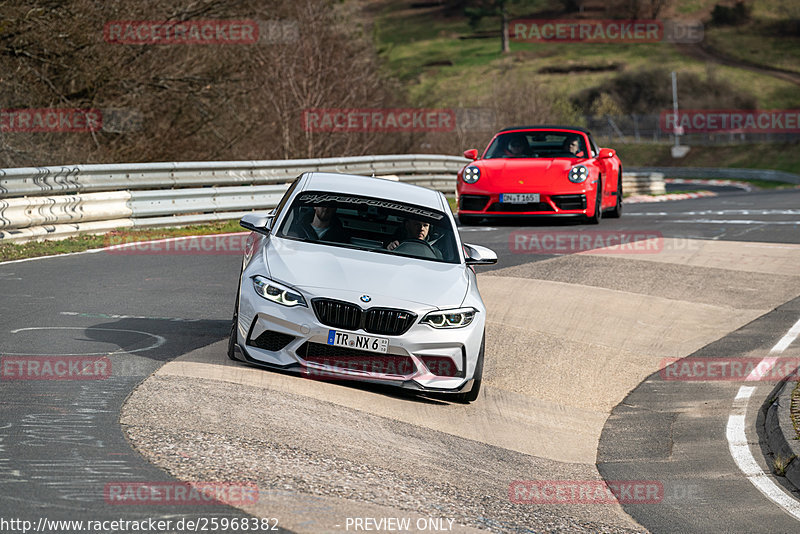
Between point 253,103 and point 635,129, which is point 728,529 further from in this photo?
point 635,129

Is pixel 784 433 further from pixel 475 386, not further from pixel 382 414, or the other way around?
pixel 382 414

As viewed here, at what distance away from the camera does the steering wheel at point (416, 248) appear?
8.46 m

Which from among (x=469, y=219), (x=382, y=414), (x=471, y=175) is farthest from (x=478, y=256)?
(x=469, y=219)

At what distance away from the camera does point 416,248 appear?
8516 millimetres

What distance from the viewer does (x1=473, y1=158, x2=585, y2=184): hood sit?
16.3m

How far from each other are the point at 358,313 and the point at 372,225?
5.31 feet

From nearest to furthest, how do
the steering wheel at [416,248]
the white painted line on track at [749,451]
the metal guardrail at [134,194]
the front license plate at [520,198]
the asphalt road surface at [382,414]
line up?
1. the asphalt road surface at [382,414]
2. the white painted line on track at [749,451]
3. the steering wheel at [416,248]
4. the metal guardrail at [134,194]
5. the front license plate at [520,198]

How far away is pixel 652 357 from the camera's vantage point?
1065 cm

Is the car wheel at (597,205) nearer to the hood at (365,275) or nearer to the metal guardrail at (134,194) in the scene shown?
the metal guardrail at (134,194)

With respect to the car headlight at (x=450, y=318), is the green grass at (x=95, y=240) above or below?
below

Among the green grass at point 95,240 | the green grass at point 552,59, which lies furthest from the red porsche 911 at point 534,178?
the green grass at point 552,59

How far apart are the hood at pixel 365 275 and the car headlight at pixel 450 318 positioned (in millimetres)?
58

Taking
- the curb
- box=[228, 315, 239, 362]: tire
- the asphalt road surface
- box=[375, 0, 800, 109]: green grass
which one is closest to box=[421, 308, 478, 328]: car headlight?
the asphalt road surface

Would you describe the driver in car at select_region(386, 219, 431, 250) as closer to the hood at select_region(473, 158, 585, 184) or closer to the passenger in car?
the passenger in car
